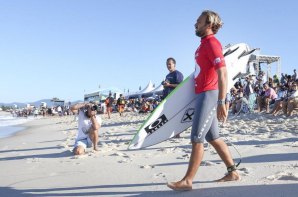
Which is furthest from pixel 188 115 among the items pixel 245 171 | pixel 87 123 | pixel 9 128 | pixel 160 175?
pixel 9 128

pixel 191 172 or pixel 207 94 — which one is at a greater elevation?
pixel 207 94

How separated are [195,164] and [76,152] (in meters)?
3.06

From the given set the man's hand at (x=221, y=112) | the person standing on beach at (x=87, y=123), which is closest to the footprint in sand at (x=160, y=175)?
the man's hand at (x=221, y=112)

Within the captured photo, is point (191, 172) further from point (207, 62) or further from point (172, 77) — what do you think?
point (172, 77)

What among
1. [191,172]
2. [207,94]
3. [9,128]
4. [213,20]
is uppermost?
[213,20]

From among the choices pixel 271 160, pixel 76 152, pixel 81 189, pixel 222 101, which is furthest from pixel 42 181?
pixel 271 160

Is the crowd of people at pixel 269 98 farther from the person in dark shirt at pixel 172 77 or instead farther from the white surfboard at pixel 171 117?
the white surfboard at pixel 171 117

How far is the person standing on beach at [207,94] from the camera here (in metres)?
3.13

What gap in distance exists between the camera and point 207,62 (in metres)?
3.22

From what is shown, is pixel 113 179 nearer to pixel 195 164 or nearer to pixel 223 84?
pixel 195 164

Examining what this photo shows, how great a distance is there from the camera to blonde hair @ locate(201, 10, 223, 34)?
324cm

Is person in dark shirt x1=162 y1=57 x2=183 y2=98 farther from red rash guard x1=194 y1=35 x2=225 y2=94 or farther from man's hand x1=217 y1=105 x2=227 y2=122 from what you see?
man's hand x1=217 y1=105 x2=227 y2=122

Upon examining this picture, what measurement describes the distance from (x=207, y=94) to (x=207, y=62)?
0.30m

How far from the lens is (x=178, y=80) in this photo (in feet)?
21.8
